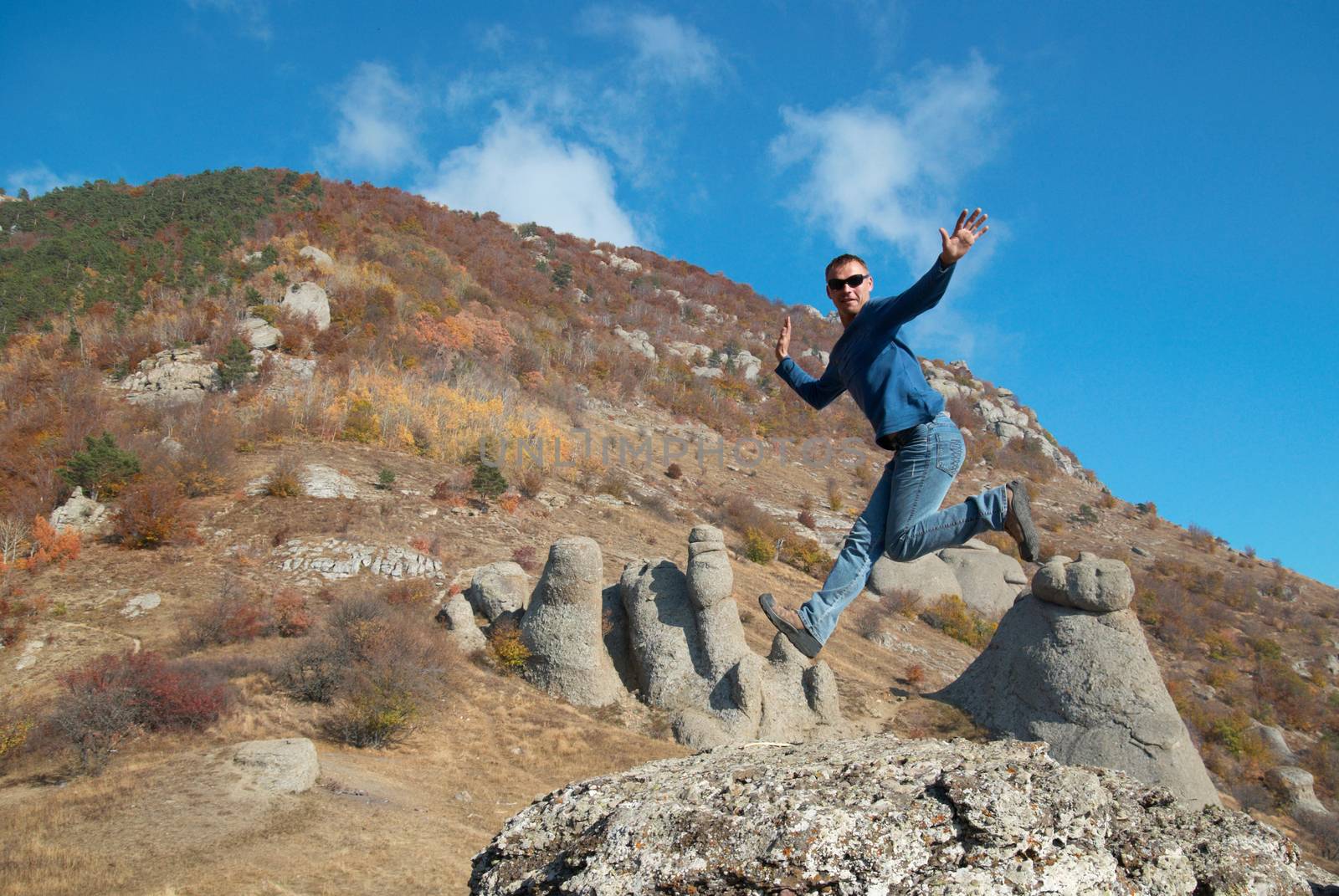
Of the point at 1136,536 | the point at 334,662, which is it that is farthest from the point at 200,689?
the point at 1136,536

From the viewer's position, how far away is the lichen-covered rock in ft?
41.0

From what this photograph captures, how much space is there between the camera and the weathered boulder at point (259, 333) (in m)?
24.0

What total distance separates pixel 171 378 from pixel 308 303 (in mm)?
6223

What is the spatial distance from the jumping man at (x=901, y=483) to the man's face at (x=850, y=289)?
0.14 feet

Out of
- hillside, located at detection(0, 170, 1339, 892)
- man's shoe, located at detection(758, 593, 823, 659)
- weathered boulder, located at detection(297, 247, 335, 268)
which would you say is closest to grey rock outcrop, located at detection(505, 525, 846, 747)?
hillside, located at detection(0, 170, 1339, 892)

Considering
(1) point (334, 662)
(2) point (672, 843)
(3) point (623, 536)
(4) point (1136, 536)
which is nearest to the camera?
(2) point (672, 843)

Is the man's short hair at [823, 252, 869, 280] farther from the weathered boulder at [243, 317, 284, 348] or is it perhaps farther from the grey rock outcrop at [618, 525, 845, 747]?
the weathered boulder at [243, 317, 284, 348]

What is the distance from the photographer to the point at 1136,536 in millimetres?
38656

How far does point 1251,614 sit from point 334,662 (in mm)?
34174

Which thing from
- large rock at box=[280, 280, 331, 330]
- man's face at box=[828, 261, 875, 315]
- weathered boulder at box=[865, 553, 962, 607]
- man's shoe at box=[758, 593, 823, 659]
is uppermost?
large rock at box=[280, 280, 331, 330]

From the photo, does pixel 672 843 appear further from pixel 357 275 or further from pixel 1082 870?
pixel 357 275

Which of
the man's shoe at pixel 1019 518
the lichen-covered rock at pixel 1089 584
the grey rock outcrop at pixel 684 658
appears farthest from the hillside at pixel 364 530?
the man's shoe at pixel 1019 518

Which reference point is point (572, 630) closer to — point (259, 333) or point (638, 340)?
point (259, 333)

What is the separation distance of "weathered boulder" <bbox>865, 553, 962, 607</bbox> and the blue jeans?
21.9 m
